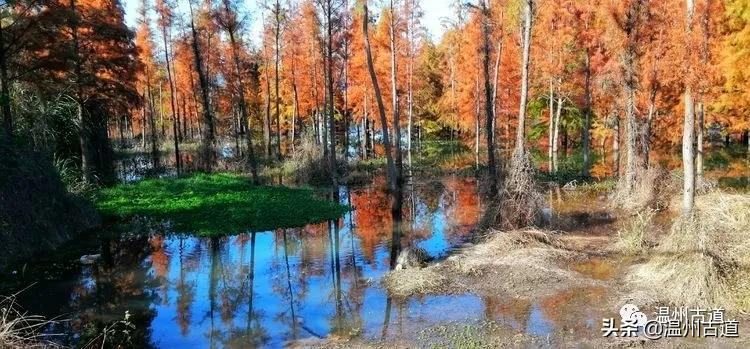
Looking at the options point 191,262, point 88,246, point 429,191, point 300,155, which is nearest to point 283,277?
point 191,262

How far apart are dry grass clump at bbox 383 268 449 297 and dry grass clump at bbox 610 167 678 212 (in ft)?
34.7

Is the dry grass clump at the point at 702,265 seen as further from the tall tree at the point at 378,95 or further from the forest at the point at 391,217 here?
the tall tree at the point at 378,95

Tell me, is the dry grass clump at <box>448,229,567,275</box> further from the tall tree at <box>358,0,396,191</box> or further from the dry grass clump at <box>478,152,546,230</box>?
the tall tree at <box>358,0,396,191</box>

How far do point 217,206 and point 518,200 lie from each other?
1153 cm

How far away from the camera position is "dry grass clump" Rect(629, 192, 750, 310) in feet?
31.9

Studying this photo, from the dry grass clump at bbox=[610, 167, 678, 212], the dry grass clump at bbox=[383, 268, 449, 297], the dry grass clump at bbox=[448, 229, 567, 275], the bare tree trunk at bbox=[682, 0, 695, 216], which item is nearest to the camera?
the dry grass clump at bbox=[383, 268, 449, 297]

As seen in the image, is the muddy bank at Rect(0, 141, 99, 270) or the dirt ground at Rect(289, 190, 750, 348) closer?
the dirt ground at Rect(289, 190, 750, 348)

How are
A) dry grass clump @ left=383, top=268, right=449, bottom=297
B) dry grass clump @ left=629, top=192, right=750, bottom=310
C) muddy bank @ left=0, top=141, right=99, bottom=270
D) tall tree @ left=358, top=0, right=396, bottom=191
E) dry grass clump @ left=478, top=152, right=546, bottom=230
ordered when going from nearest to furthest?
dry grass clump @ left=629, top=192, right=750, bottom=310 → dry grass clump @ left=383, top=268, right=449, bottom=297 → muddy bank @ left=0, top=141, right=99, bottom=270 → dry grass clump @ left=478, top=152, right=546, bottom=230 → tall tree @ left=358, top=0, right=396, bottom=191

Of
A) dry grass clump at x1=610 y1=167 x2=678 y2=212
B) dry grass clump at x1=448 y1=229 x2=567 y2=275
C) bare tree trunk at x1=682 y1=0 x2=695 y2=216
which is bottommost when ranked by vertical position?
dry grass clump at x1=448 y1=229 x2=567 y2=275

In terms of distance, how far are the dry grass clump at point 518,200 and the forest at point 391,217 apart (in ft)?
0.22

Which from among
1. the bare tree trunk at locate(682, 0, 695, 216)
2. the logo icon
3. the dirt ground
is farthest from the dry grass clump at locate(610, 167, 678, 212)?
the logo icon

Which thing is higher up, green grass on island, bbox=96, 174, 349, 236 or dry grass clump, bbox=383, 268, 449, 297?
green grass on island, bbox=96, 174, 349, 236

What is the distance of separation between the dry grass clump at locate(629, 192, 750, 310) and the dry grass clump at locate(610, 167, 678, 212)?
6637 mm

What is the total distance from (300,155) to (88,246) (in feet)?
47.6
